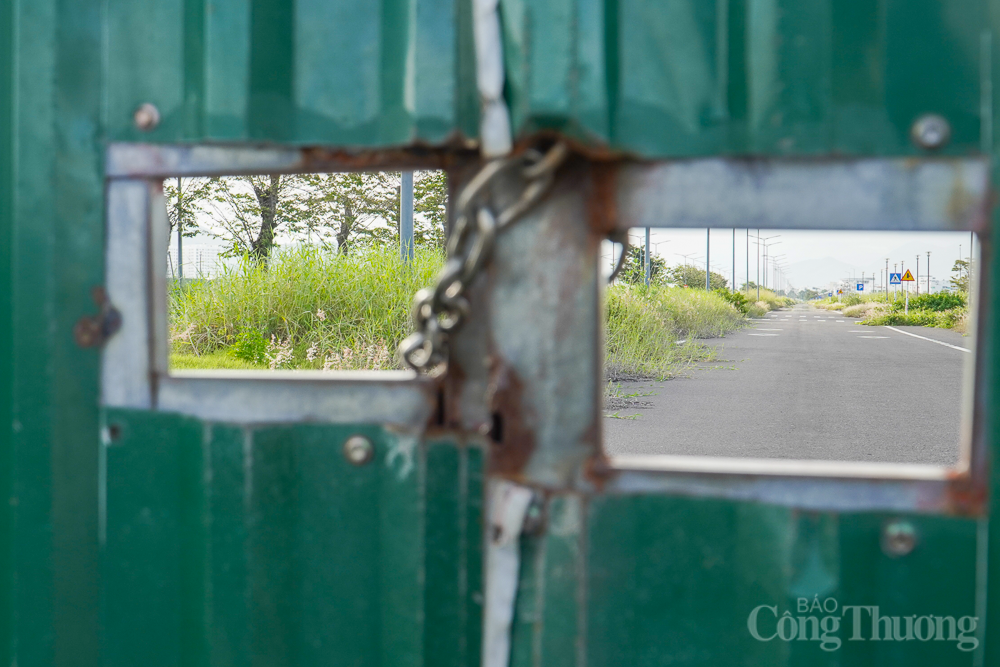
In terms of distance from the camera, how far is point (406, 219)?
814cm

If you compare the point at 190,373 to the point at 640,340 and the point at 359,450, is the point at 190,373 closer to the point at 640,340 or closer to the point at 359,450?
the point at 359,450

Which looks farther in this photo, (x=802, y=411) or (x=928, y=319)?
(x=928, y=319)

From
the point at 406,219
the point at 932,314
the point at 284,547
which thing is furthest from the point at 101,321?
the point at 932,314

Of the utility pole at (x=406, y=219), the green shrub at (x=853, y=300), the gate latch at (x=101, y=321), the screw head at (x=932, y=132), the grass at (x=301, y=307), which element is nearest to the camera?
the screw head at (x=932, y=132)

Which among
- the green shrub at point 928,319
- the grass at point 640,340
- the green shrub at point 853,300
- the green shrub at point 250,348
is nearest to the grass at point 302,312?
the green shrub at point 250,348

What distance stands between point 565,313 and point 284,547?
68 centimetres

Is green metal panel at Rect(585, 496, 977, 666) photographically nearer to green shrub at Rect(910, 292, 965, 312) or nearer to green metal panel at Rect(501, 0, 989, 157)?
green metal panel at Rect(501, 0, 989, 157)

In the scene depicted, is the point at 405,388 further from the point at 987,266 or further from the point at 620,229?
the point at 987,266

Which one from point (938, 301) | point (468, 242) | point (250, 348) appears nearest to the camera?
point (468, 242)

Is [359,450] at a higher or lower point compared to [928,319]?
lower

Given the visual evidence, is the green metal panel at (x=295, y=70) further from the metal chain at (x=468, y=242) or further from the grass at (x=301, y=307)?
the grass at (x=301, y=307)

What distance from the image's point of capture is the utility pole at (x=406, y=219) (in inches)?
311

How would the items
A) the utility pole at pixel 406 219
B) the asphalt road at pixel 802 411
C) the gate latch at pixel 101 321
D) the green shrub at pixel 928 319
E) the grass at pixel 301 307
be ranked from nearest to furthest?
the gate latch at pixel 101 321, the asphalt road at pixel 802 411, the grass at pixel 301 307, the utility pole at pixel 406 219, the green shrub at pixel 928 319

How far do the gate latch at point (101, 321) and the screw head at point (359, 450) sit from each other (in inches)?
19.4
